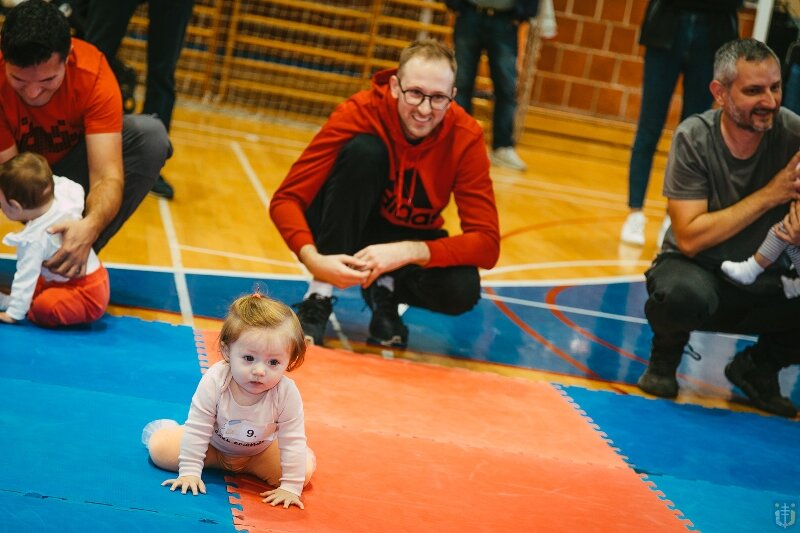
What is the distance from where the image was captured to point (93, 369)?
2824 millimetres

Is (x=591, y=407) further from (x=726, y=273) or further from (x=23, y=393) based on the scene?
(x=23, y=393)

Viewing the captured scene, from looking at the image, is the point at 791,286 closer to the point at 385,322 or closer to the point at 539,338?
the point at 539,338

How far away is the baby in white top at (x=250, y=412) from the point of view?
6.79 ft

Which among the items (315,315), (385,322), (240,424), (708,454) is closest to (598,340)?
(385,322)

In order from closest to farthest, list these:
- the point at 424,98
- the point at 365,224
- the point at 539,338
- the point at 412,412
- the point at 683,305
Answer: the point at 412,412
the point at 424,98
the point at 683,305
the point at 365,224
the point at 539,338

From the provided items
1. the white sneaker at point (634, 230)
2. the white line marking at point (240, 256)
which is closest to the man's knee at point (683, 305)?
the white line marking at point (240, 256)

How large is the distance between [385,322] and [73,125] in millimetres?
1217

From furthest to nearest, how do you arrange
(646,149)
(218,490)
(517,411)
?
1. (646,149)
2. (517,411)
3. (218,490)

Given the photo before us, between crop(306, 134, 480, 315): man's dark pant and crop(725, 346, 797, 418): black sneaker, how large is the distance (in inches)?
38.7

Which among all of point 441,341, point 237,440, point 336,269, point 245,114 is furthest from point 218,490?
point 245,114

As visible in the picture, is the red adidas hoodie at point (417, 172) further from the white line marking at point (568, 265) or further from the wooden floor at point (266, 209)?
the white line marking at point (568, 265)

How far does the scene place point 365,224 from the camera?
11.7ft

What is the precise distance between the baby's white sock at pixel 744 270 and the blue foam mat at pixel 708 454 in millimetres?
438

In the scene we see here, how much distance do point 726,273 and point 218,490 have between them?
198 cm
